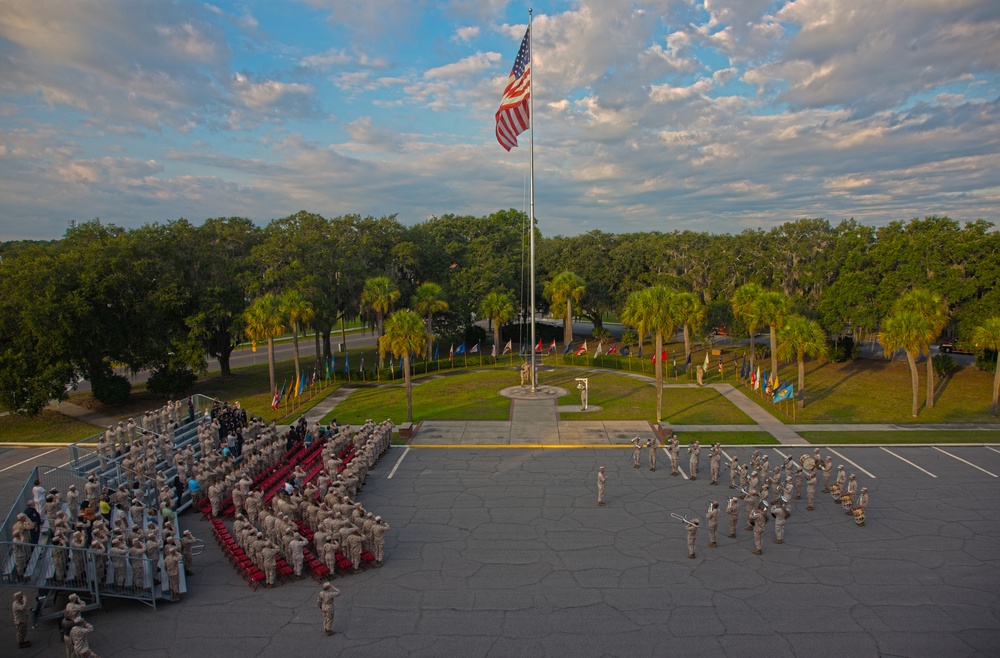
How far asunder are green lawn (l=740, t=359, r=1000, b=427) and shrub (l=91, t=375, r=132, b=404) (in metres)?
37.9

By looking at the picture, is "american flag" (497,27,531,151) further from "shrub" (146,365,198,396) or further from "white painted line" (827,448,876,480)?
"shrub" (146,365,198,396)

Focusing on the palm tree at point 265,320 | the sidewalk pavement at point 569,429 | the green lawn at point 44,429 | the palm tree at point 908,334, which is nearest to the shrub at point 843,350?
the palm tree at point 908,334

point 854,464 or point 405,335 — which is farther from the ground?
point 405,335

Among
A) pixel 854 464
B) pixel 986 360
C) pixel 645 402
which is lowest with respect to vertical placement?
pixel 854 464

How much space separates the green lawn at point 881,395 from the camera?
32.4 meters

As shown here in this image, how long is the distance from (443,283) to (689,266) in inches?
1054

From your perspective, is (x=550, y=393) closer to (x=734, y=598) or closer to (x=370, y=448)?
(x=370, y=448)

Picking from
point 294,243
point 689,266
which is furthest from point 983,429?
point 294,243

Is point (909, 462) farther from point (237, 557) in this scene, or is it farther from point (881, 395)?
point (237, 557)

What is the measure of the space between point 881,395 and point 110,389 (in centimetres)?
4630

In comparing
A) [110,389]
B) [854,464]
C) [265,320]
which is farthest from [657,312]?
[110,389]

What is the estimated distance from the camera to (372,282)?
140ft

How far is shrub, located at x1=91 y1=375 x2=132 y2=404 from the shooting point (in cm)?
3616

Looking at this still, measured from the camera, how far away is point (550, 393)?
38156 millimetres
